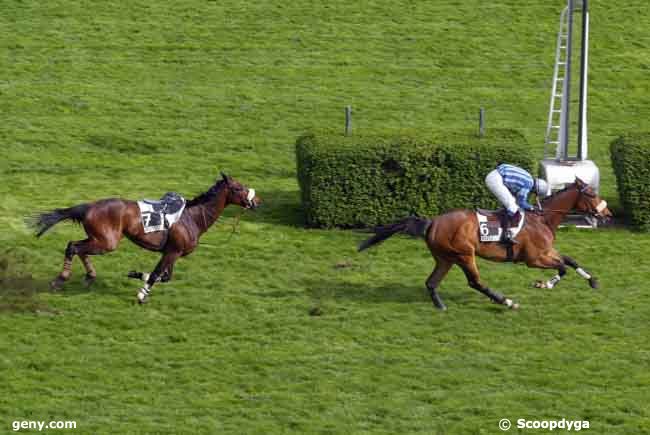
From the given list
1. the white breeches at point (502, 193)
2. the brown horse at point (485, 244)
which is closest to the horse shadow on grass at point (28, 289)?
the brown horse at point (485, 244)

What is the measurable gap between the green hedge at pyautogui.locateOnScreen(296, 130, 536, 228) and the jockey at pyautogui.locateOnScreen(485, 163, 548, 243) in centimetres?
312

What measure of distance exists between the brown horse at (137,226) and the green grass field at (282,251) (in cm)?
48

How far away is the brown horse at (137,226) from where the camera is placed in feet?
55.7

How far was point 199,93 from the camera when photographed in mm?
28078

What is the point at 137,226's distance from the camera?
1705cm

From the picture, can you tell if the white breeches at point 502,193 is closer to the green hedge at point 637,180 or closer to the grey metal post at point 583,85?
the green hedge at point 637,180

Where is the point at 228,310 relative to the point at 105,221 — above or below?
below

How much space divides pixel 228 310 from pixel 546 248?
159 inches

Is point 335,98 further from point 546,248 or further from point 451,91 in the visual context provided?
point 546,248

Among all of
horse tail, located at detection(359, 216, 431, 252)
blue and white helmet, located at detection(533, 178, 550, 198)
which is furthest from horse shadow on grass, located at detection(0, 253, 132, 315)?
blue and white helmet, located at detection(533, 178, 550, 198)

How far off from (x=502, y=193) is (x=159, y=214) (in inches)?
168

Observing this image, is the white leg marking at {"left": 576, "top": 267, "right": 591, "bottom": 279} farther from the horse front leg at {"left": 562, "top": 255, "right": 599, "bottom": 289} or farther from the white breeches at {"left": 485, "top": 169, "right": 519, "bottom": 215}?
the white breeches at {"left": 485, "top": 169, "right": 519, "bottom": 215}

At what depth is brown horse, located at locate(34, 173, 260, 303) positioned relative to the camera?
55.7 ft

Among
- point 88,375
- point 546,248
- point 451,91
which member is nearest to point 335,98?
point 451,91
